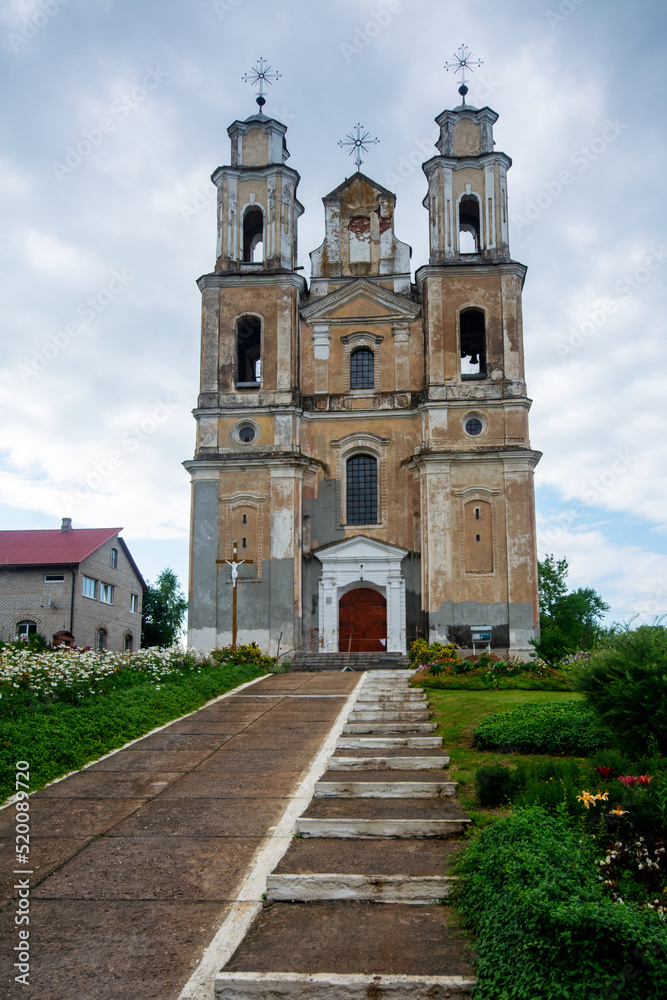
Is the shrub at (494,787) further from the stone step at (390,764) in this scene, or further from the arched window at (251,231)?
the arched window at (251,231)

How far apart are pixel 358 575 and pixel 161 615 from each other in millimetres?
30400

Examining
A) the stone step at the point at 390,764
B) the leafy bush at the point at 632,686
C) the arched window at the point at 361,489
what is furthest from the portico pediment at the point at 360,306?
the leafy bush at the point at 632,686

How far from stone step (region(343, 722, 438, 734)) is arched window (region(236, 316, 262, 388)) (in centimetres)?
1857

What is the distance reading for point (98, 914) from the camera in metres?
6.01

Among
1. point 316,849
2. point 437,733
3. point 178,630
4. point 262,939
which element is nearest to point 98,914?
point 262,939

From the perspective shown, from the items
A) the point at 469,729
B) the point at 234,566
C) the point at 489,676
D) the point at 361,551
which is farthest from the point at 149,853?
the point at 361,551

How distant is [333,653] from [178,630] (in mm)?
31156

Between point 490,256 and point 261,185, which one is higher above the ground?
point 261,185

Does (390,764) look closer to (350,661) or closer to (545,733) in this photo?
(545,733)

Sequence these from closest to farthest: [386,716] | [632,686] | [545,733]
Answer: [632,686] → [545,733] → [386,716]

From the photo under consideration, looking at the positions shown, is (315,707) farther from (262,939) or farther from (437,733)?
(262,939)

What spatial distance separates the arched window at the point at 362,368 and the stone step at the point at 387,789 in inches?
852

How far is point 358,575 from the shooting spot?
89.8 feet

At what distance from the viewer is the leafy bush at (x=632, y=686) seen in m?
8.09
